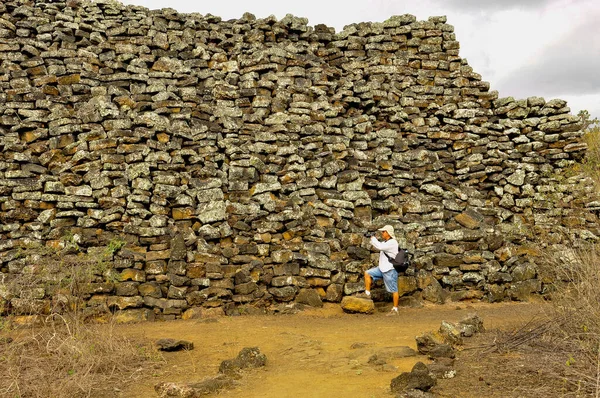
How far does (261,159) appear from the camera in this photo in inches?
449

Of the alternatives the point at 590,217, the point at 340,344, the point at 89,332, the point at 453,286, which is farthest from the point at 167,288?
the point at 590,217

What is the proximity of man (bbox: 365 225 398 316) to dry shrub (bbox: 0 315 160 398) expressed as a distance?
14.8 feet

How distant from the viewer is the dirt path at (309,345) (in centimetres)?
586

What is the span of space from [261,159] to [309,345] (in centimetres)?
490

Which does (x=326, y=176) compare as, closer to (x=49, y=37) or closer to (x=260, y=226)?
(x=260, y=226)

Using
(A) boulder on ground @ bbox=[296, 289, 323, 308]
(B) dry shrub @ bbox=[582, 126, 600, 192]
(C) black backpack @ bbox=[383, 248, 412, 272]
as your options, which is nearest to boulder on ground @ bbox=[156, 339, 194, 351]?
(A) boulder on ground @ bbox=[296, 289, 323, 308]

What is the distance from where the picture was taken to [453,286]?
10969 millimetres

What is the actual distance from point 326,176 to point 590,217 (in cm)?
616

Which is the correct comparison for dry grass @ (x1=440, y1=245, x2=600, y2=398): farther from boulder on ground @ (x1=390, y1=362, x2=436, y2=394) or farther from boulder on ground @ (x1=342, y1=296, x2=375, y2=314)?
boulder on ground @ (x1=342, y1=296, x2=375, y2=314)

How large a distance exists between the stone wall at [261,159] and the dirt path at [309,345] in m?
0.64

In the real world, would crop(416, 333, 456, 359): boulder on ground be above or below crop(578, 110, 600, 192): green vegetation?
below

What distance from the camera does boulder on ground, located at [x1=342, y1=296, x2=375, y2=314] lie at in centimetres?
989

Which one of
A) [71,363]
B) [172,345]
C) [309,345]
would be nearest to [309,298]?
[309,345]

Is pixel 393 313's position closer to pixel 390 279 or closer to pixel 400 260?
pixel 390 279
